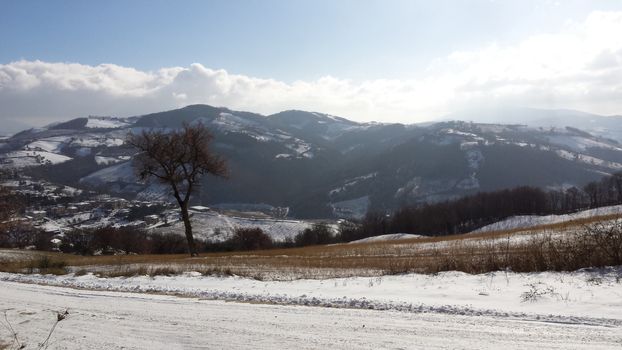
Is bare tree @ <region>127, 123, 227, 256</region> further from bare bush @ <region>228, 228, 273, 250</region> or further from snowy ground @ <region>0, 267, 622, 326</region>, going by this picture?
bare bush @ <region>228, 228, 273, 250</region>

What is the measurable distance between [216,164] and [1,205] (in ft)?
64.3

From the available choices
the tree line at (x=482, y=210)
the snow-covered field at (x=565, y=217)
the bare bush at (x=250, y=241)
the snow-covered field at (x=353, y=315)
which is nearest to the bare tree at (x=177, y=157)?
the snow-covered field at (x=353, y=315)

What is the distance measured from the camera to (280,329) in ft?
28.4

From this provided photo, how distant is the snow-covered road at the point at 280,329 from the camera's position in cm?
734

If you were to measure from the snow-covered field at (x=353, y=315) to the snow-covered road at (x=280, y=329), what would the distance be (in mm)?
19

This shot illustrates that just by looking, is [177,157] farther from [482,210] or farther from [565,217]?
[482,210]

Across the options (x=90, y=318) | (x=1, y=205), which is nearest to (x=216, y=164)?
(x=1, y=205)

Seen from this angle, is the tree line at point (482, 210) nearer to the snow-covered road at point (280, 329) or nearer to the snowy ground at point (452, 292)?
the snowy ground at point (452, 292)

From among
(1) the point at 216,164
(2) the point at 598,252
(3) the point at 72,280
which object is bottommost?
(3) the point at 72,280

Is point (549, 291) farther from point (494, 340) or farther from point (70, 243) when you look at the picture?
point (70, 243)

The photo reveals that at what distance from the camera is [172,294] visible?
1372cm

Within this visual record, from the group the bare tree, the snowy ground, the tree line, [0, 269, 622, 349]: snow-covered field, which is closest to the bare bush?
the tree line

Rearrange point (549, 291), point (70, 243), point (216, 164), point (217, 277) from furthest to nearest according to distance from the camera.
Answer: point (70, 243) → point (216, 164) → point (217, 277) → point (549, 291)

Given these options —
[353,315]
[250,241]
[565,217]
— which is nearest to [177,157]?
[353,315]
